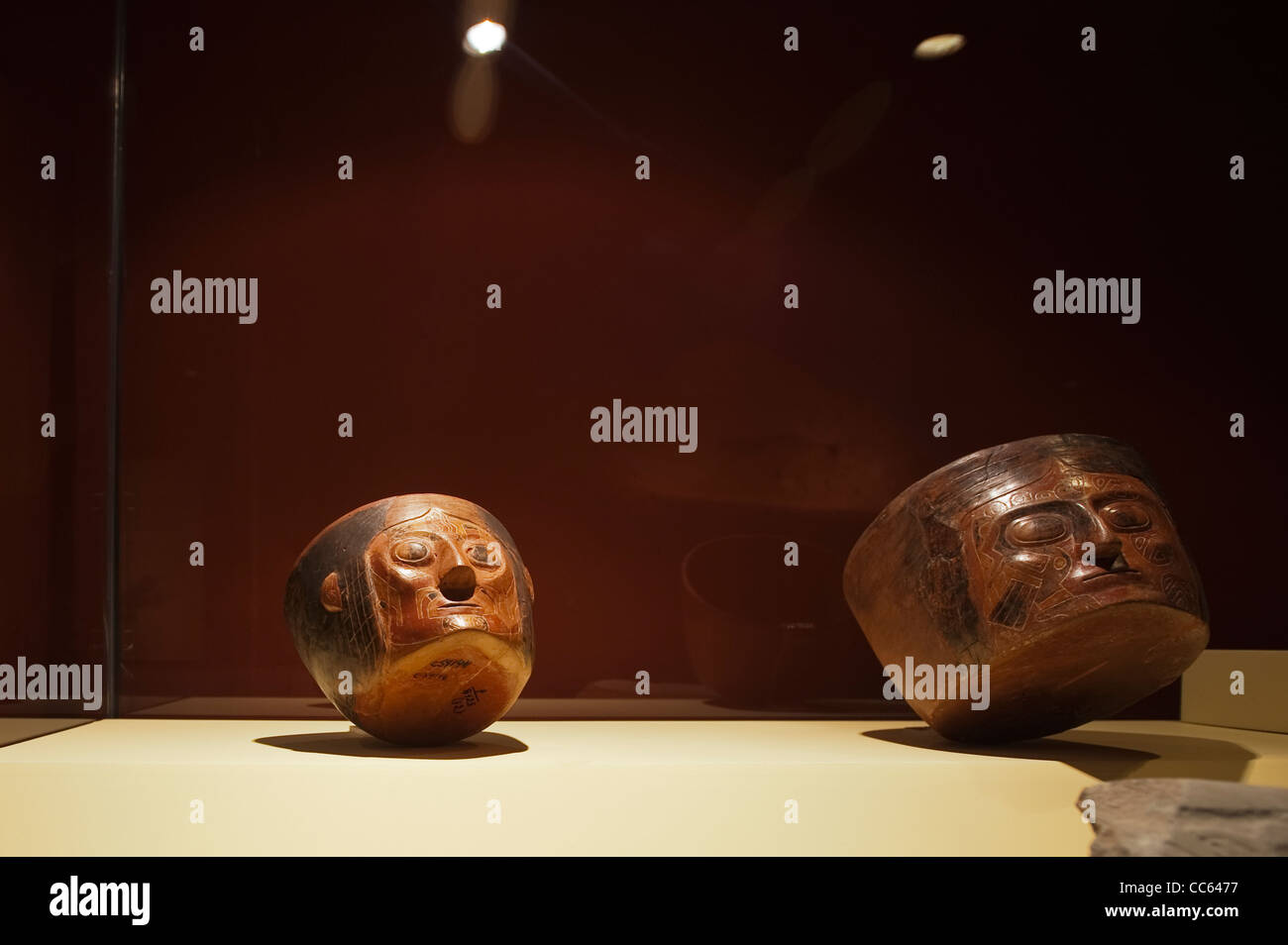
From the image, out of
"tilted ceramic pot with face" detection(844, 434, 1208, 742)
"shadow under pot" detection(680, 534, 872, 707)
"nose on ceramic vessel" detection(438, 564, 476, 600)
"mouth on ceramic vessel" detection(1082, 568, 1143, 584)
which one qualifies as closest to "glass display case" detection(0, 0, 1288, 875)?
"shadow under pot" detection(680, 534, 872, 707)

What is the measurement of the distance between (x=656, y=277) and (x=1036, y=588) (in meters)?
1.84

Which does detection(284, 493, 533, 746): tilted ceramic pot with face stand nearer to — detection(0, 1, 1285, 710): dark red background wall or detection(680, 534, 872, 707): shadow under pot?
detection(0, 1, 1285, 710): dark red background wall

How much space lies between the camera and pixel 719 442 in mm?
4488

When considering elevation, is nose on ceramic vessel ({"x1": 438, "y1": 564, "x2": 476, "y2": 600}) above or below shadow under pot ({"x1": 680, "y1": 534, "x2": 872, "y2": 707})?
above

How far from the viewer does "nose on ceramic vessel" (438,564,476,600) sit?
3475 millimetres

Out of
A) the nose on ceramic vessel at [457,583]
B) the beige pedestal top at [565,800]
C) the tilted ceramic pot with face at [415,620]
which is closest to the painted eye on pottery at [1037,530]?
the beige pedestal top at [565,800]

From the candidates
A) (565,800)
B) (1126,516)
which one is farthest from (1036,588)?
(565,800)

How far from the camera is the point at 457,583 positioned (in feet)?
11.4

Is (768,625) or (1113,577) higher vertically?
(1113,577)

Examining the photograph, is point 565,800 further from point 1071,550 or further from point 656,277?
point 656,277

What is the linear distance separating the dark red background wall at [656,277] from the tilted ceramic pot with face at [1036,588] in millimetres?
863

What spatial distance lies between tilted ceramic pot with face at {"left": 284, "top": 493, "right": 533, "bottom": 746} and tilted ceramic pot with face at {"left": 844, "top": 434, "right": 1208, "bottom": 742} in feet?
3.75

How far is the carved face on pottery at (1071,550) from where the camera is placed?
130 inches
